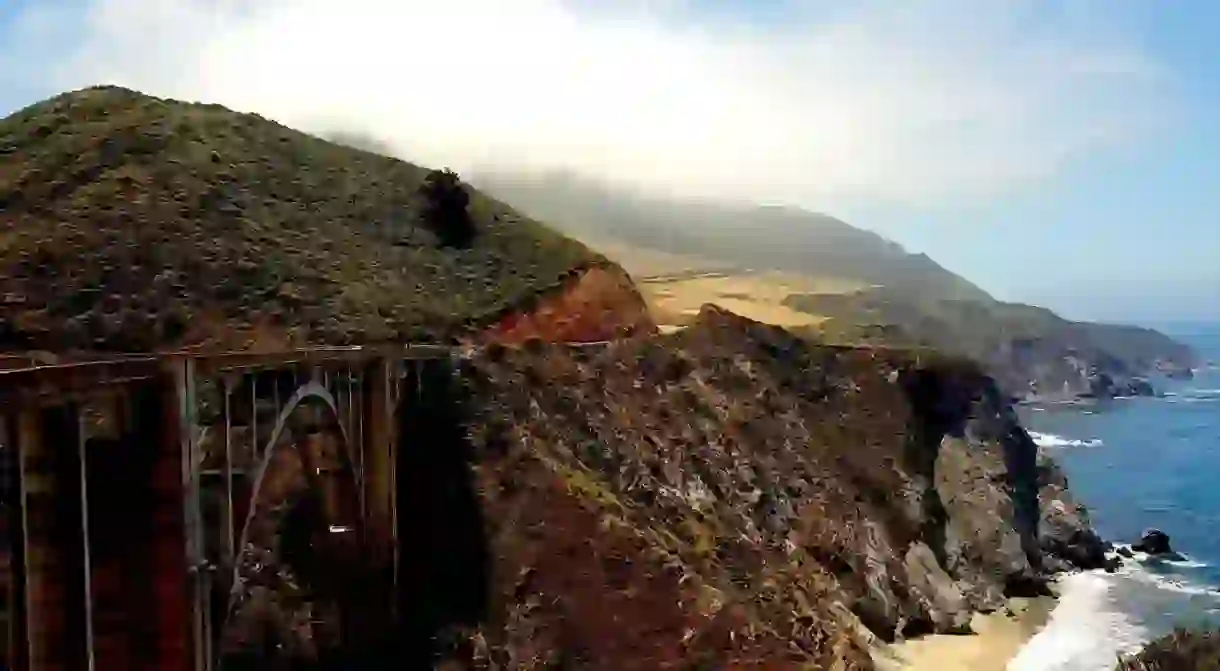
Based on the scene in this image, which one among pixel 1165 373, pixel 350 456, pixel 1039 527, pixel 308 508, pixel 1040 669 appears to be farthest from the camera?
pixel 1165 373

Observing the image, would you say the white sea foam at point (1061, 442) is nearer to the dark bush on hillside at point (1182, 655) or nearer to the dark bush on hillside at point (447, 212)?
the dark bush on hillside at point (447, 212)

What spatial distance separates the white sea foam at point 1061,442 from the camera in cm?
10506

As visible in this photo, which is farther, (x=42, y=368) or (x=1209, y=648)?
(x=1209, y=648)

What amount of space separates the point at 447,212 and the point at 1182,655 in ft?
133

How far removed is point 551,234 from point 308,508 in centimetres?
3089

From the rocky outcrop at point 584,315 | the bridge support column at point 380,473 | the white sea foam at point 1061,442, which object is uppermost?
the rocky outcrop at point 584,315

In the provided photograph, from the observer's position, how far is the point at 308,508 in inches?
1190

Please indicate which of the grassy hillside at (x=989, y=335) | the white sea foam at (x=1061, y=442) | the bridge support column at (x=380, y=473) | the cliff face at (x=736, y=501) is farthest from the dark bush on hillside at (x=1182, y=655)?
the grassy hillside at (x=989, y=335)

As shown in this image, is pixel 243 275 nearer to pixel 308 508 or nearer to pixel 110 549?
pixel 308 508

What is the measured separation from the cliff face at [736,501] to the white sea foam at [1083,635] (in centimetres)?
263

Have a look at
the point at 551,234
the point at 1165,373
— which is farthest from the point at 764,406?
the point at 1165,373

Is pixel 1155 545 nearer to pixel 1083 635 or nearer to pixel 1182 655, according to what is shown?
pixel 1083 635

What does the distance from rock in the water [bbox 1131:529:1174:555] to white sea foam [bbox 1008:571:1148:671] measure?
8.62m

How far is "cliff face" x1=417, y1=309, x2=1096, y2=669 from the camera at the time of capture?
32281 mm
